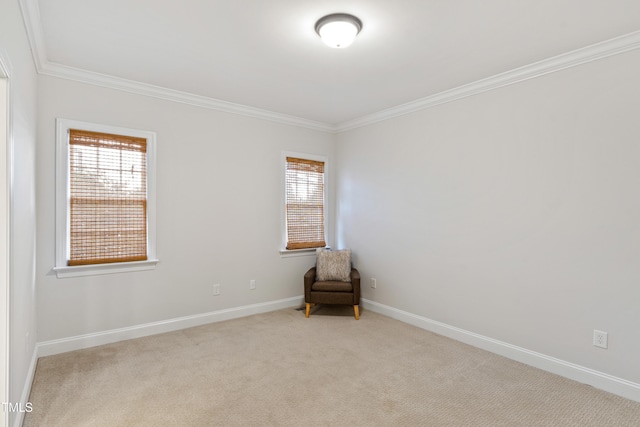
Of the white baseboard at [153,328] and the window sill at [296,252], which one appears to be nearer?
the white baseboard at [153,328]

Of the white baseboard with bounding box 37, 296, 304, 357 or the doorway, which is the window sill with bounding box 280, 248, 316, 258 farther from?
the doorway

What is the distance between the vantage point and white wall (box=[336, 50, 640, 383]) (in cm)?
266

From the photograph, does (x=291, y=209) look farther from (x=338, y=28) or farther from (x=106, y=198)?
(x=338, y=28)

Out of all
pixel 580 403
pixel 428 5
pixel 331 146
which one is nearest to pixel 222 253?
pixel 331 146

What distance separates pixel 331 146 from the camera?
5.32 m

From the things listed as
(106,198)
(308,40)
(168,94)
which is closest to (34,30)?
(168,94)

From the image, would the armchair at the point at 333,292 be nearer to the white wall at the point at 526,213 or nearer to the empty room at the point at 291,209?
the empty room at the point at 291,209

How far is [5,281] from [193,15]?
193cm

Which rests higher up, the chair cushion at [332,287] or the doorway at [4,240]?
the doorway at [4,240]

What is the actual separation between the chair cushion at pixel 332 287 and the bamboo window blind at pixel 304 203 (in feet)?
2.40

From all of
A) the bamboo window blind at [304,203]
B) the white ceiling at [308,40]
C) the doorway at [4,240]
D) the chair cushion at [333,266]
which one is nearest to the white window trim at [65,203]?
the white ceiling at [308,40]

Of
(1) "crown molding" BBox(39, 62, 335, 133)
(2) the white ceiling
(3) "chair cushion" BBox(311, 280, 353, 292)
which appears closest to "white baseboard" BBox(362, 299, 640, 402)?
(3) "chair cushion" BBox(311, 280, 353, 292)

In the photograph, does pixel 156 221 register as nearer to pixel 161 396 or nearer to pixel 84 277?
pixel 84 277

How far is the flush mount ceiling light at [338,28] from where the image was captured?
2352 mm
